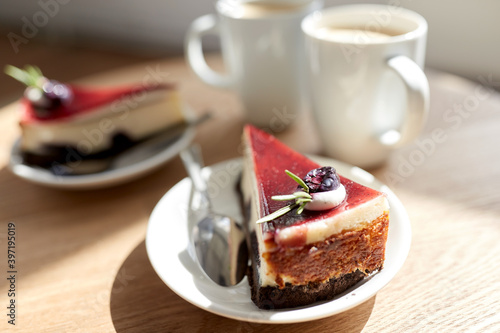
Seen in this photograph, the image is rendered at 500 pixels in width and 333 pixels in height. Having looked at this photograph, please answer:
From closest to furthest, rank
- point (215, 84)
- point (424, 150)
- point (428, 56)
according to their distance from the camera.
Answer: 1. point (424, 150)
2. point (215, 84)
3. point (428, 56)

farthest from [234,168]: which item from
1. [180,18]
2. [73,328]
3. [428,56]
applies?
[180,18]

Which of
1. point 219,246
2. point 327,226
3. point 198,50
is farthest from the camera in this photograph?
point 198,50

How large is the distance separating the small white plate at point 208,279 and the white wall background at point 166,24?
1.16 meters

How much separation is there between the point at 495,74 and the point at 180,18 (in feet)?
5.12

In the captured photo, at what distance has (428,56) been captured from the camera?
2.03 metres

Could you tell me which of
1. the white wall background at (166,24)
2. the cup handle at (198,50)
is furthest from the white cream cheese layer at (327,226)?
the white wall background at (166,24)

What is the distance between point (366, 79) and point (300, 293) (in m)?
0.54

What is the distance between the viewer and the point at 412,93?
1032mm

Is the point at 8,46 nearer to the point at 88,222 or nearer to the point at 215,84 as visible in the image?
the point at 215,84

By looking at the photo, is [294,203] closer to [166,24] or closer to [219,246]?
[219,246]

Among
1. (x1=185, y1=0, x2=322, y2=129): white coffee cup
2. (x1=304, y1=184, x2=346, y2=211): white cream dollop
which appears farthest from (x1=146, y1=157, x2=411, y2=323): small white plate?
(x1=185, y1=0, x2=322, y2=129): white coffee cup

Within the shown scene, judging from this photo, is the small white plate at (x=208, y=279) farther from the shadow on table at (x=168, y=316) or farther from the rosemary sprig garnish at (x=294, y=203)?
the rosemary sprig garnish at (x=294, y=203)

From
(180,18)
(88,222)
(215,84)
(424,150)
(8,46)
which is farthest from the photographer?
(8,46)

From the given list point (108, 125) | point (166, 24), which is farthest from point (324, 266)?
point (166, 24)
